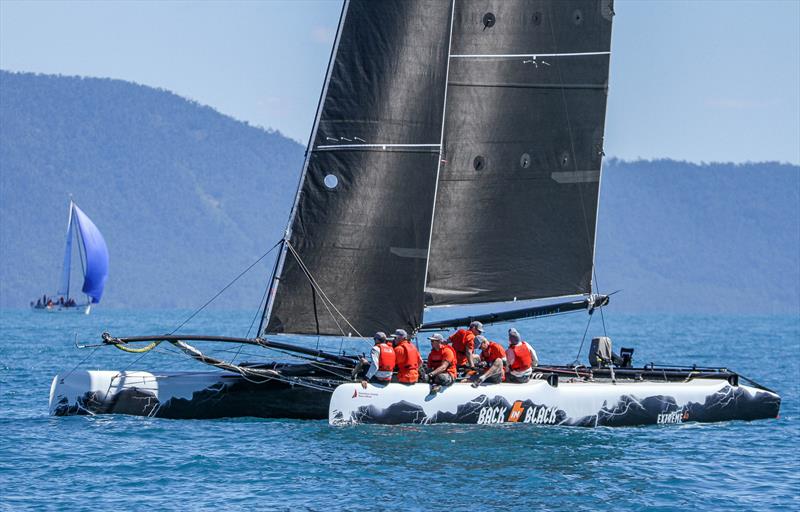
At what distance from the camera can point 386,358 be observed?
22.3m

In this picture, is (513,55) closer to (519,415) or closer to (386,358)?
(386,358)

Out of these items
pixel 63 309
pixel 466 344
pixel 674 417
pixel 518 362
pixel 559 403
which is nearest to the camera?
pixel 559 403

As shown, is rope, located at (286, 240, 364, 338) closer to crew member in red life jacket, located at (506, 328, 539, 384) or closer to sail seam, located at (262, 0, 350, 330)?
sail seam, located at (262, 0, 350, 330)

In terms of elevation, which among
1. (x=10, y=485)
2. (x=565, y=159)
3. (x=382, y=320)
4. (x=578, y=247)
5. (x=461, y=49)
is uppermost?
(x=461, y=49)

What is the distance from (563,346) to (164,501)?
44.1 metres

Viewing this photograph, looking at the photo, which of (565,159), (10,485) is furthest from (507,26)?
(10,485)

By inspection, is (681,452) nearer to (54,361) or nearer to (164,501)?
(164,501)

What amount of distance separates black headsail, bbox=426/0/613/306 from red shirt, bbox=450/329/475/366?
0.72 m

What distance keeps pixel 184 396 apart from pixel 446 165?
6357 mm

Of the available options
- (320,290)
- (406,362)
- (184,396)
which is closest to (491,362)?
(406,362)

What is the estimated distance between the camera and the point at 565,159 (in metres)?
24.8

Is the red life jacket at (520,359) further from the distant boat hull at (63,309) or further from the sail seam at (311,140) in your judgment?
the distant boat hull at (63,309)

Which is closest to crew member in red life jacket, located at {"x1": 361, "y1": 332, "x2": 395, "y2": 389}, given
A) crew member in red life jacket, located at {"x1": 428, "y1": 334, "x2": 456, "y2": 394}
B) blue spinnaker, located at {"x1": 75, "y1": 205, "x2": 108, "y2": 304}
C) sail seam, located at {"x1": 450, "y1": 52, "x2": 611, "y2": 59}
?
crew member in red life jacket, located at {"x1": 428, "y1": 334, "x2": 456, "y2": 394}

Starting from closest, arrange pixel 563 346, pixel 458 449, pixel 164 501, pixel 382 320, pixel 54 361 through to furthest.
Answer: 1. pixel 164 501
2. pixel 458 449
3. pixel 382 320
4. pixel 54 361
5. pixel 563 346
